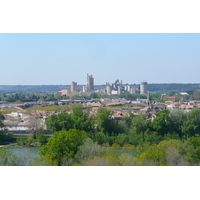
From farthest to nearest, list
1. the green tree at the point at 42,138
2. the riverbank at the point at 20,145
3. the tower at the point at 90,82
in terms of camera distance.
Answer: the tower at the point at 90,82 → the green tree at the point at 42,138 → the riverbank at the point at 20,145

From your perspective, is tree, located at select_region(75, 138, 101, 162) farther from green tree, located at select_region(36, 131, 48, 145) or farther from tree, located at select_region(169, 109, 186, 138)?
tree, located at select_region(169, 109, 186, 138)

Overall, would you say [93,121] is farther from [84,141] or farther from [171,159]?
[171,159]

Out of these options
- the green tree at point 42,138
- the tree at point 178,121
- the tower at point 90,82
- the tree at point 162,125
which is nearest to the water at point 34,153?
the green tree at point 42,138

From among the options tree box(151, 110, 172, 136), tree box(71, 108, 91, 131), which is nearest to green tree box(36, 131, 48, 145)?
tree box(71, 108, 91, 131)

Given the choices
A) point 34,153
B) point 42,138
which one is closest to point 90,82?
point 42,138

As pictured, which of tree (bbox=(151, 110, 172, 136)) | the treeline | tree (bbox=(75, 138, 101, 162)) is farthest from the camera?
tree (bbox=(151, 110, 172, 136))

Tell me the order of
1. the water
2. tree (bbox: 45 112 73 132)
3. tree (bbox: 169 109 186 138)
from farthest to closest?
1. tree (bbox: 45 112 73 132)
2. tree (bbox: 169 109 186 138)
3. the water

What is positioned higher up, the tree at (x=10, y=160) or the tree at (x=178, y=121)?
the tree at (x=10, y=160)

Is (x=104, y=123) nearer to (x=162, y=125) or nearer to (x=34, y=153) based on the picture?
(x=162, y=125)

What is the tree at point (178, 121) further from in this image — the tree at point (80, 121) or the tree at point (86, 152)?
the tree at point (86, 152)
